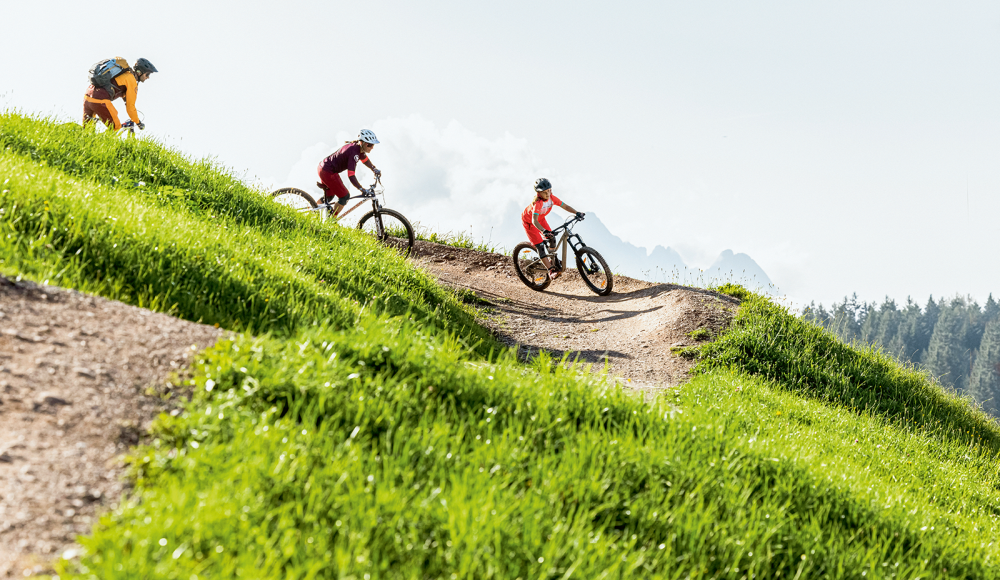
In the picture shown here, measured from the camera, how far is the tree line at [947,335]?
379 ft

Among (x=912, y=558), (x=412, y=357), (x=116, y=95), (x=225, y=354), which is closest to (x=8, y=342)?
(x=225, y=354)

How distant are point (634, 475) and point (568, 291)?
10800 millimetres

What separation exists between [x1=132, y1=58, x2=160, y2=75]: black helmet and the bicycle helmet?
5033 mm

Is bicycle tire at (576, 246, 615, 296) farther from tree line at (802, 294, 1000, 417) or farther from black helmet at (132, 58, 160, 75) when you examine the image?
tree line at (802, 294, 1000, 417)

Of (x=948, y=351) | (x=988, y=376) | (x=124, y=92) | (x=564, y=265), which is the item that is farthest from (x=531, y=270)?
(x=948, y=351)

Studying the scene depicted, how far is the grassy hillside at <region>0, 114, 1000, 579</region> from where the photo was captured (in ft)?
8.13

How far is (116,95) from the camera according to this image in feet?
39.7

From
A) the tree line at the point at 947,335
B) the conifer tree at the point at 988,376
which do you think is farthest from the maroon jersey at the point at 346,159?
the conifer tree at the point at 988,376

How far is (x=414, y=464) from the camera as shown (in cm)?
312

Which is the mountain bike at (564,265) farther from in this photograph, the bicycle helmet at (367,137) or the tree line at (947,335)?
the tree line at (947,335)

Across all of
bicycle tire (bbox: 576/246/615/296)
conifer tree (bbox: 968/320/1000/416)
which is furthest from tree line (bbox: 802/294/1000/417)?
bicycle tire (bbox: 576/246/615/296)

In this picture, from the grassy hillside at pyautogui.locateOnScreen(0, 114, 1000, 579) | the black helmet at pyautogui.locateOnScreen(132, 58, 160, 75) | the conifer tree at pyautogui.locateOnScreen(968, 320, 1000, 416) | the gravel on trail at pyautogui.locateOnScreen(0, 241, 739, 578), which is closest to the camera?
the gravel on trail at pyautogui.locateOnScreen(0, 241, 739, 578)

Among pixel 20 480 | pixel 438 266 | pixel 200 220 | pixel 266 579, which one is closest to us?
pixel 266 579

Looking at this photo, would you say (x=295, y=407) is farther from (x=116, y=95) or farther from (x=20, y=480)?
(x=116, y=95)
